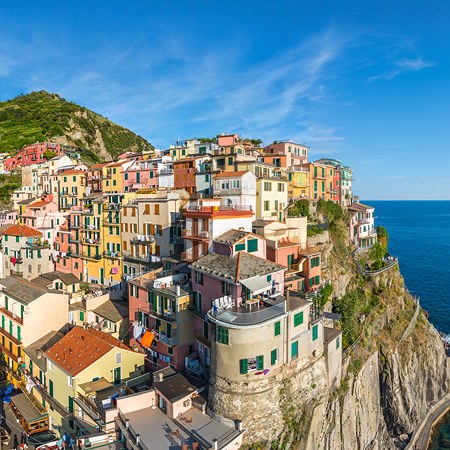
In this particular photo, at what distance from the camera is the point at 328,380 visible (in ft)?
101

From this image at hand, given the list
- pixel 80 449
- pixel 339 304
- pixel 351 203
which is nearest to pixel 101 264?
pixel 80 449

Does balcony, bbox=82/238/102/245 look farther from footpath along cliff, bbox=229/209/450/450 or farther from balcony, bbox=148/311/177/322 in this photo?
footpath along cliff, bbox=229/209/450/450

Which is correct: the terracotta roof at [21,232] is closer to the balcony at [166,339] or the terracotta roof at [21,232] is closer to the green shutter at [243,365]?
the balcony at [166,339]

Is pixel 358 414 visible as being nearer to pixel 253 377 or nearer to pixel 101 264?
pixel 253 377

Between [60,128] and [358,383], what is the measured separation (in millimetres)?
110171

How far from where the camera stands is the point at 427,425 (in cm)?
4578

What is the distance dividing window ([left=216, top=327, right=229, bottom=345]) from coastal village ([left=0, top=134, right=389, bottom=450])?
91 mm

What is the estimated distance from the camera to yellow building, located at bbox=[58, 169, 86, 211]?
60.3 meters

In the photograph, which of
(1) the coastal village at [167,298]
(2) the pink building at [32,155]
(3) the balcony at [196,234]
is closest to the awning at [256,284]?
(1) the coastal village at [167,298]

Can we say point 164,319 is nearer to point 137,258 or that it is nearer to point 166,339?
point 166,339

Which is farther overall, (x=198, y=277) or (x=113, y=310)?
(x=113, y=310)

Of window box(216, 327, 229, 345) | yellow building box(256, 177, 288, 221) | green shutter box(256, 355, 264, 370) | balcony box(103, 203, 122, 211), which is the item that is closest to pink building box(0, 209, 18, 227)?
balcony box(103, 203, 122, 211)

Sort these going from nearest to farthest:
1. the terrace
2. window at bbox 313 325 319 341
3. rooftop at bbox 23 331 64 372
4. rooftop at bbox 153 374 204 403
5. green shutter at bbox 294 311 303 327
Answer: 1. the terrace
2. rooftop at bbox 153 374 204 403
3. green shutter at bbox 294 311 303 327
4. window at bbox 313 325 319 341
5. rooftop at bbox 23 331 64 372

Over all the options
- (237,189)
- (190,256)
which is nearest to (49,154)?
(237,189)
